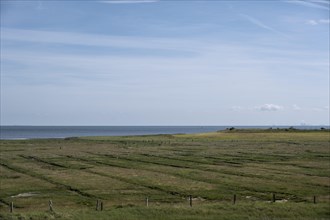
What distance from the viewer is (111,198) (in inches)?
1790

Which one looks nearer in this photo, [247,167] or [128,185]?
[128,185]

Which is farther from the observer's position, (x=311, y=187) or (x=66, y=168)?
(x=66, y=168)

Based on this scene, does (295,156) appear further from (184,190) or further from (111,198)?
(111,198)

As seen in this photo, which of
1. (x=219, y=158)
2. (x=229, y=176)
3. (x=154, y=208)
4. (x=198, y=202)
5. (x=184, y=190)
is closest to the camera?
(x=154, y=208)

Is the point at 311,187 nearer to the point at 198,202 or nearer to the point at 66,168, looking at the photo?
the point at 198,202

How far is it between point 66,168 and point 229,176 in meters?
25.1

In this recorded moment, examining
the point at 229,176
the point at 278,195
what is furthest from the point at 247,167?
the point at 278,195

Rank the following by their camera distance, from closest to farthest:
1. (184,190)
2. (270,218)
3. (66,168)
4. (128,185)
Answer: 1. (270,218)
2. (184,190)
3. (128,185)
4. (66,168)

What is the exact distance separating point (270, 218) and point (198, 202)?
8.82 metres

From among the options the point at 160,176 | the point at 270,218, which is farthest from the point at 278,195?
the point at 160,176

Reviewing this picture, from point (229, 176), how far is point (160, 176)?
29.2 feet

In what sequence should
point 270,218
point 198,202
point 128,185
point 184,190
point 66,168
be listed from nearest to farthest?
1. point 270,218
2. point 198,202
3. point 184,190
4. point 128,185
5. point 66,168

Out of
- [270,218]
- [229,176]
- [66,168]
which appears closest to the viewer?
[270,218]

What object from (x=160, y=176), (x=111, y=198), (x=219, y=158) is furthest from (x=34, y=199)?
(x=219, y=158)
